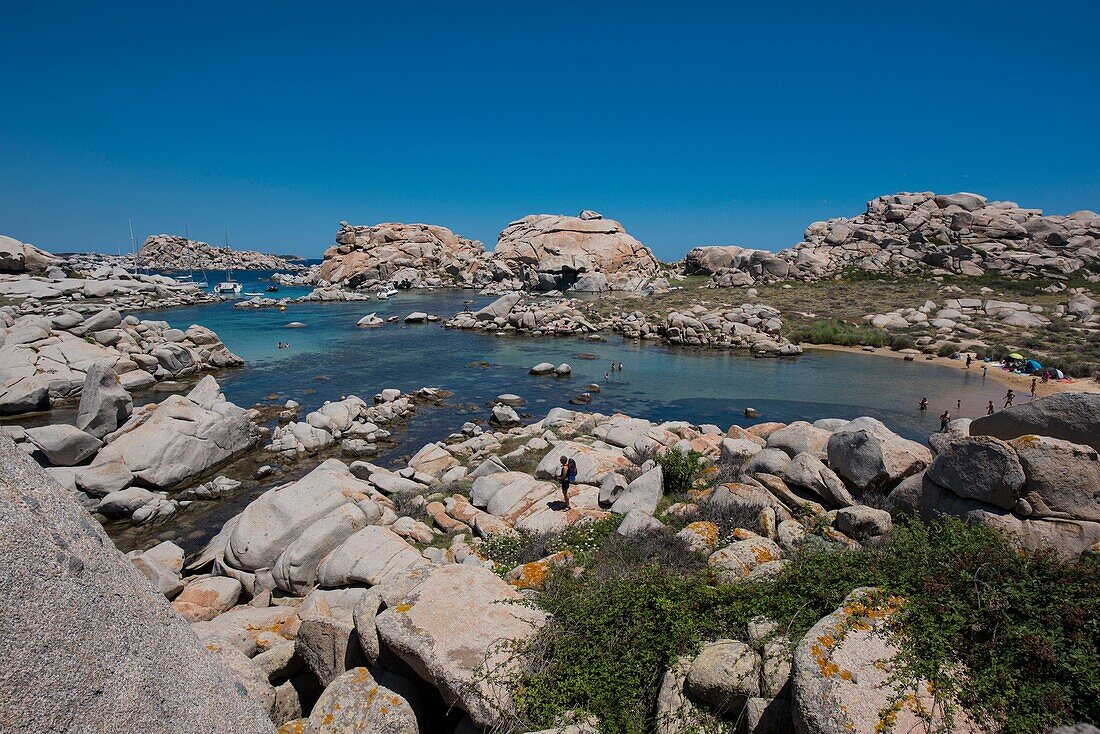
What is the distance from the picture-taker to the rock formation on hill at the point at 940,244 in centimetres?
6606

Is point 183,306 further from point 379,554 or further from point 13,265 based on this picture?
point 379,554

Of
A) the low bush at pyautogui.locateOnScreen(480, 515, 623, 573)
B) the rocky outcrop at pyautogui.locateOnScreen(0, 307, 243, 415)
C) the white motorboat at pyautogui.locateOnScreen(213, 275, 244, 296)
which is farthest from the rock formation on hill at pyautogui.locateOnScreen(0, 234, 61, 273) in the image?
the low bush at pyautogui.locateOnScreen(480, 515, 623, 573)

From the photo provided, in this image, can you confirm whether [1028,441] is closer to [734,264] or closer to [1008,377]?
[1008,377]

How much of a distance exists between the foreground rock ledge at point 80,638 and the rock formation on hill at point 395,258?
103 metres

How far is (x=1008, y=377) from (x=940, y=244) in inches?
2001

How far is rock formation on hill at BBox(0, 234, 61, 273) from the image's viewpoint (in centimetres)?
5959

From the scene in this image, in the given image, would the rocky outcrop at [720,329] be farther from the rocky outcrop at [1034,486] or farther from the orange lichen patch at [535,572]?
the orange lichen patch at [535,572]

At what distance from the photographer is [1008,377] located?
32281 mm

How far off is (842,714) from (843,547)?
4262 mm

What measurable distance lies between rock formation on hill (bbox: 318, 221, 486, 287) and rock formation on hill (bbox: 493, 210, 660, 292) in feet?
36.6

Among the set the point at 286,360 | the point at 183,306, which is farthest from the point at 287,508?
the point at 183,306

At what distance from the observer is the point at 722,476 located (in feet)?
41.2

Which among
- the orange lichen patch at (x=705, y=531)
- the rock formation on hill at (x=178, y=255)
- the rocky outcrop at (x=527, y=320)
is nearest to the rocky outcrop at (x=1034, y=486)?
the orange lichen patch at (x=705, y=531)

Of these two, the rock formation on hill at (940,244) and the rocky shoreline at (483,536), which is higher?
the rock formation on hill at (940,244)
